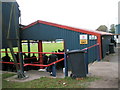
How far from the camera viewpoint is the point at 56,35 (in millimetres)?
12766

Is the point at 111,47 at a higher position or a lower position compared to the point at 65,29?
lower

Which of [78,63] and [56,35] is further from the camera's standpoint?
[56,35]

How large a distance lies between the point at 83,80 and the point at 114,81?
1143mm

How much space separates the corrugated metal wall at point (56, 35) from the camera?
40.3 feet

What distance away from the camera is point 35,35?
1349cm

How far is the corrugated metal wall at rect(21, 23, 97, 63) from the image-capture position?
12.3 meters

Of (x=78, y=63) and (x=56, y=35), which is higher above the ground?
(x=56, y=35)

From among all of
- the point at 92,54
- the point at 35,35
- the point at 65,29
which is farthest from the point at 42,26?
the point at 92,54

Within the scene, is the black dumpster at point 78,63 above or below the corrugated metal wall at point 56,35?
below

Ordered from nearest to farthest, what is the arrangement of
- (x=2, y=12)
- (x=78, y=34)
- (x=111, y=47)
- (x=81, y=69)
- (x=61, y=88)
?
(x=61, y=88) → (x=81, y=69) → (x=2, y=12) → (x=78, y=34) → (x=111, y=47)

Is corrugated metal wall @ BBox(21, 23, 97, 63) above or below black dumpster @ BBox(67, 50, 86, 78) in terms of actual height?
above

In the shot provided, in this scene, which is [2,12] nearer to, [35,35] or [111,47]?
[35,35]

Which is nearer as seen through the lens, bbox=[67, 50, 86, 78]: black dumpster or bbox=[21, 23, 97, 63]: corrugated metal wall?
bbox=[67, 50, 86, 78]: black dumpster

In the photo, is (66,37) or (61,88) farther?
(66,37)
